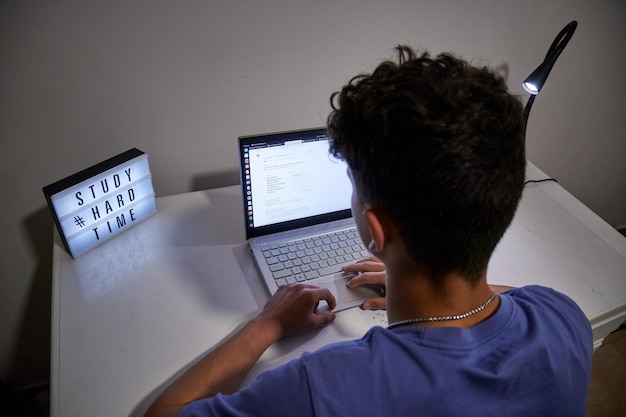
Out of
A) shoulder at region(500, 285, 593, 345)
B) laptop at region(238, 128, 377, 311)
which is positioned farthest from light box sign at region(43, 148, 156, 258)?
shoulder at region(500, 285, 593, 345)

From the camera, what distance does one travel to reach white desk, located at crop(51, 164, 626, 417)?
729 mm

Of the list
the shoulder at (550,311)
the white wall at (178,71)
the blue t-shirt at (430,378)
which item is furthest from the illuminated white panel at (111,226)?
the shoulder at (550,311)

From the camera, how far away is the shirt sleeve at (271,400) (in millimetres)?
515

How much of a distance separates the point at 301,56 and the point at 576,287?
2.82 feet

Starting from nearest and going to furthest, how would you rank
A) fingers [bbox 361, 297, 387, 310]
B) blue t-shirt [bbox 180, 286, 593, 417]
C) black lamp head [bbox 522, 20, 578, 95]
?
blue t-shirt [bbox 180, 286, 593, 417], fingers [bbox 361, 297, 387, 310], black lamp head [bbox 522, 20, 578, 95]

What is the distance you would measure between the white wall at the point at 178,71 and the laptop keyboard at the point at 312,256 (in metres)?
0.35

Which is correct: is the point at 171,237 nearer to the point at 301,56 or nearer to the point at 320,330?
the point at 320,330

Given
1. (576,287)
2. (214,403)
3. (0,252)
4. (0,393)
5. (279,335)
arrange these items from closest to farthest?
(214,403) < (279,335) < (576,287) < (0,252) < (0,393)

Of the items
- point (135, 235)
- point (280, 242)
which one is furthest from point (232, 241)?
point (135, 235)

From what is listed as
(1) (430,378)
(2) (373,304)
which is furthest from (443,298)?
(2) (373,304)

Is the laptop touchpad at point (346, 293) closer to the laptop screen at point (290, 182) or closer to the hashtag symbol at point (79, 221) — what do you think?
the laptop screen at point (290, 182)

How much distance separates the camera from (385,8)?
108 cm

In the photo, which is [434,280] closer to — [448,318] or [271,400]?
[448,318]

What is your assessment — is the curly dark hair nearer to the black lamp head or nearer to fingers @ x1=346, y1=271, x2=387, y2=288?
fingers @ x1=346, y1=271, x2=387, y2=288
